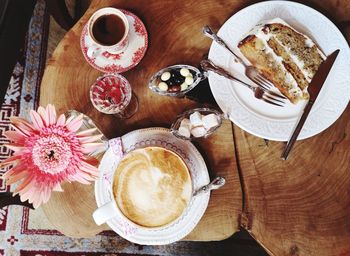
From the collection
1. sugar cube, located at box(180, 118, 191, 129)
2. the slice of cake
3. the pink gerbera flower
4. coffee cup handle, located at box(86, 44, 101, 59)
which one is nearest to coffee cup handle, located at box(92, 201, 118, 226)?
the pink gerbera flower

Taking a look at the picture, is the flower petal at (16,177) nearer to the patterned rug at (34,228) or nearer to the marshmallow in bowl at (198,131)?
the marshmallow in bowl at (198,131)

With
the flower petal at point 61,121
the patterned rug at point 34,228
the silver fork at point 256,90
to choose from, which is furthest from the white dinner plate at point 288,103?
the patterned rug at point 34,228

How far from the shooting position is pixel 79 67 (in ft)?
3.64

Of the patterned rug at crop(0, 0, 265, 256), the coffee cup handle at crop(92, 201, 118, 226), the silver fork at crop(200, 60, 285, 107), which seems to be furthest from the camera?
the patterned rug at crop(0, 0, 265, 256)

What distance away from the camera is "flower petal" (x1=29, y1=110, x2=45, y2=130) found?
846 mm

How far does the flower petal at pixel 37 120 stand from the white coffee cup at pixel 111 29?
27 cm

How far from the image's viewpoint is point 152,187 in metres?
0.96

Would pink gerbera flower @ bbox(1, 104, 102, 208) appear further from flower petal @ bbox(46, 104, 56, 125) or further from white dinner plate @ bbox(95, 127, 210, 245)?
white dinner plate @ bbox(95, 127, 210, 245)

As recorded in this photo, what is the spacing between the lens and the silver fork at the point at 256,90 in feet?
3.44

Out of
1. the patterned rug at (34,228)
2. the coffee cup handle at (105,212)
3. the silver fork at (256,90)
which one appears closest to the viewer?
the coffee cup handle at (105,212)

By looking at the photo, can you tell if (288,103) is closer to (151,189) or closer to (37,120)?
(151,189)

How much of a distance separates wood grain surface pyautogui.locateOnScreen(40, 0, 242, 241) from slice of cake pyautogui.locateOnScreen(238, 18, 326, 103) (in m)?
0.11

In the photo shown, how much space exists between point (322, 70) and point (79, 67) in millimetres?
545

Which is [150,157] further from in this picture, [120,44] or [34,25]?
[34,25]
